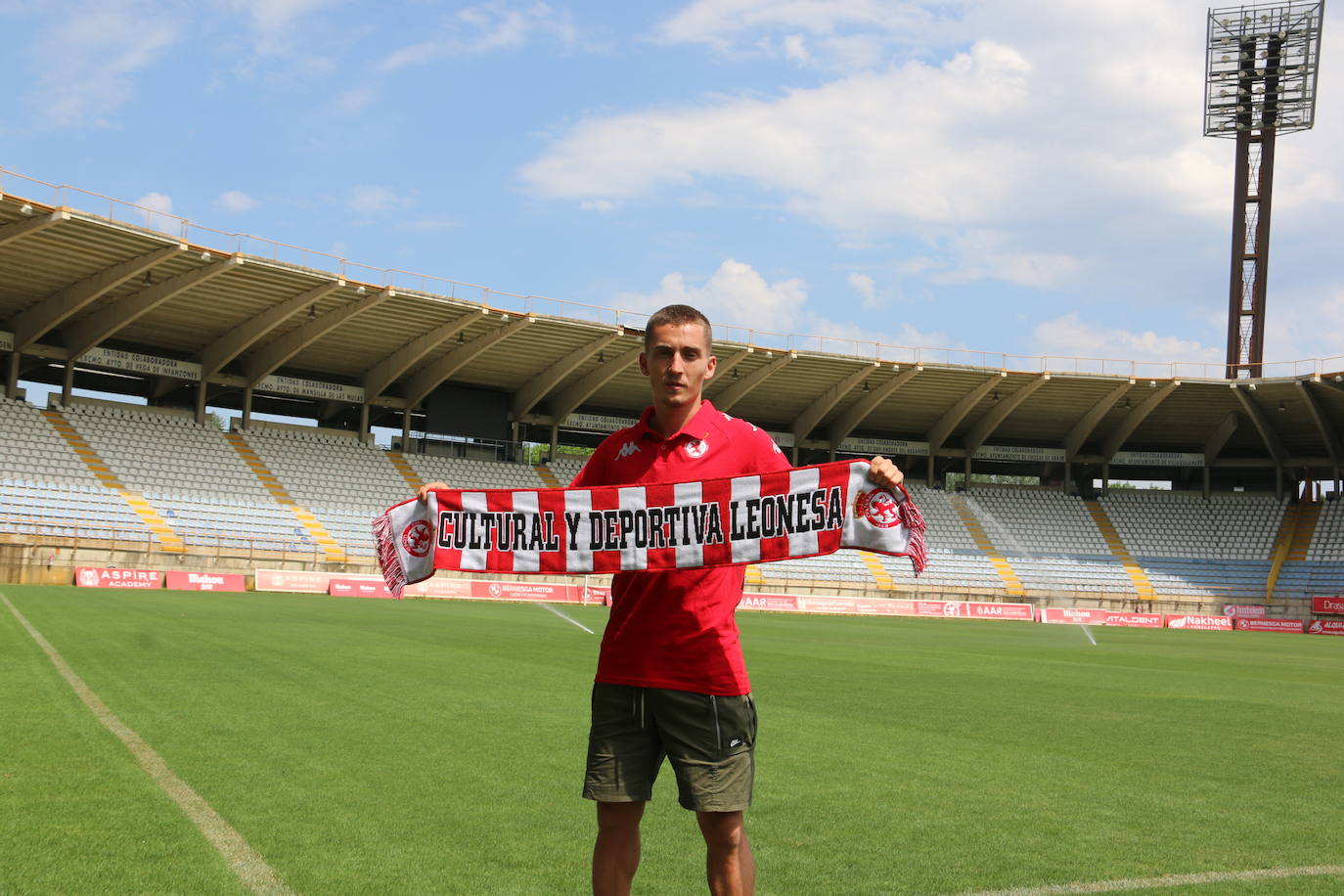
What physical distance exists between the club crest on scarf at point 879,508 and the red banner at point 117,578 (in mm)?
33321

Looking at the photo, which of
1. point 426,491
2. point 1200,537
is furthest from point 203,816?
point 1200,537

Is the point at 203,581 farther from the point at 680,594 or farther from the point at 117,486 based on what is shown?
the point at 680,594

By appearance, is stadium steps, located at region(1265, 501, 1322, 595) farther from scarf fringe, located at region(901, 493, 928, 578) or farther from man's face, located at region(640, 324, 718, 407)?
man's face, located at region(640, 324, 718, 407)

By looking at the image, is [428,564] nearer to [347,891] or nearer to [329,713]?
[347,891]

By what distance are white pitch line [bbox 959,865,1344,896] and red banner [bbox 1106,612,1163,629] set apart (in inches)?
1633

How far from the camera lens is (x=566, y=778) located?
23.4 ft

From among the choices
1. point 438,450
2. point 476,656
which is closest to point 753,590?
point 438,450

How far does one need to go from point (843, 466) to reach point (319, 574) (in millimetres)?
34610

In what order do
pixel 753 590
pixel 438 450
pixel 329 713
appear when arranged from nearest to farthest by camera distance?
pixel 329 713 < pixel 753 590 < pixel 438 450

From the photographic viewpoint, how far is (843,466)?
428 centimetres

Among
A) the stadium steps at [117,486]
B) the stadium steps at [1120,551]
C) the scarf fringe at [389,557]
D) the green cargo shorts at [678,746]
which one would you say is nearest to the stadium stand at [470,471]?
the stadium steps at [117,486]

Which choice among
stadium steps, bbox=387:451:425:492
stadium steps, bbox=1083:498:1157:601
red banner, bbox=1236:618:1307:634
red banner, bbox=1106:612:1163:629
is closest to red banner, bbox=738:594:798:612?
red banner, bbox=1106:612:1163:629

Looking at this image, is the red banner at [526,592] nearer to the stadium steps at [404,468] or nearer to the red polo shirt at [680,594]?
the stadium steps at [404,468]

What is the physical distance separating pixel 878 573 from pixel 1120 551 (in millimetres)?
13577
